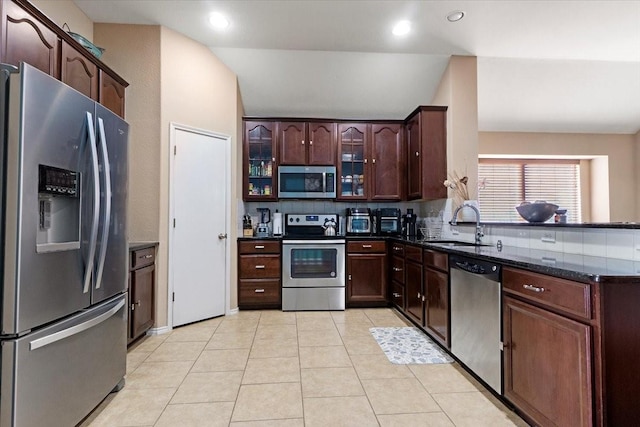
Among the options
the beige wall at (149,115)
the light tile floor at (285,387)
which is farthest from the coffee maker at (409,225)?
the beige wall at (149,115)

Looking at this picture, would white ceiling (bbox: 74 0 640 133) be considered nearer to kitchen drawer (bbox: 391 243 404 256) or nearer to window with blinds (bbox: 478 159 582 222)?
window with blinds (bbox: 478 159 582 222)

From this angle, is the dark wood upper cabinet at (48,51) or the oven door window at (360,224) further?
the oven door window at (360,224)

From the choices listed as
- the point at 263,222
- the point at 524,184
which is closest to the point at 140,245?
the point at 263,222

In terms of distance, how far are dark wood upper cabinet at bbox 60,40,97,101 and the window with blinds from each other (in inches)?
224

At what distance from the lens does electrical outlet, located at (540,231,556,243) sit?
2203mm

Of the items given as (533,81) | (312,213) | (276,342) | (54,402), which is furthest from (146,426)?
(533,81)

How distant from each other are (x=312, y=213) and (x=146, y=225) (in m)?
2.14

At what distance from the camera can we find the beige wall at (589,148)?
5484mm

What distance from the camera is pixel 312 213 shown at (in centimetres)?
457

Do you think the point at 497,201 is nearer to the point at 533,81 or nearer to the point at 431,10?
the point at 533,81

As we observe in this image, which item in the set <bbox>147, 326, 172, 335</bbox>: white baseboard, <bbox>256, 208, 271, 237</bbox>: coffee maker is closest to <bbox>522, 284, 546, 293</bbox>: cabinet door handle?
<bbox>147, 326, 172, 335</bbox>: white baseboard

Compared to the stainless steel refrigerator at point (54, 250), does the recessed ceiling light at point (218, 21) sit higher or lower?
higher

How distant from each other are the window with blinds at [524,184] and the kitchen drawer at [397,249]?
267 cm

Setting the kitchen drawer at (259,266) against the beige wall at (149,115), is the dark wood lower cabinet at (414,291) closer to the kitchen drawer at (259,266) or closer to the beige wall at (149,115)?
the kitchen drawer at (259,266)
